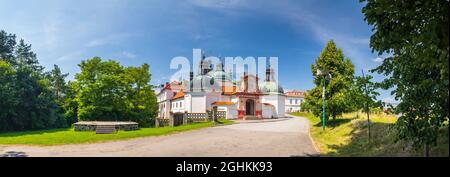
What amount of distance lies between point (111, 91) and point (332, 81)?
91.5 ft

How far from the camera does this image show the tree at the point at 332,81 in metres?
21.1

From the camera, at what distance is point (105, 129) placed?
21594 millimetres

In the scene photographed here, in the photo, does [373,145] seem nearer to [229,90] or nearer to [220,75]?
[229,90]

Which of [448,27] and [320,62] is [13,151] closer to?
[448,27]

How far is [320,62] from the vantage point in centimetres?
2341

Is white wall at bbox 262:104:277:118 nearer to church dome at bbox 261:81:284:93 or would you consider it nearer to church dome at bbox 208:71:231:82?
church dome at bbox 261:81:284:93

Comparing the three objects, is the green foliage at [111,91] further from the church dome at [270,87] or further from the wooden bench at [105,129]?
the church dome at [270,87]

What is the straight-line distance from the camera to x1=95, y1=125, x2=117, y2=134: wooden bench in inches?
838

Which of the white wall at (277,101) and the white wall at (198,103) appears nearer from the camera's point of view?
the white wall at (198,103)

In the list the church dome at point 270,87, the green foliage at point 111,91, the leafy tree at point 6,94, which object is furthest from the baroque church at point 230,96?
the leafy tree at point 6,94

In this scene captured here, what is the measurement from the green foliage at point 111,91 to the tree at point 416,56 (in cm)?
3348

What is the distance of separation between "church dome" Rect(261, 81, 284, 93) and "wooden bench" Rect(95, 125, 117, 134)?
135ft

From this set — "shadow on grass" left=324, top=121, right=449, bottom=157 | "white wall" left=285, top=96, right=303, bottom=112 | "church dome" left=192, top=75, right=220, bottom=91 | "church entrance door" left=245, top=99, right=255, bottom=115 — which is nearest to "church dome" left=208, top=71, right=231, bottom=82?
"church dome" left=192, top=75, right=220, bottom=91
